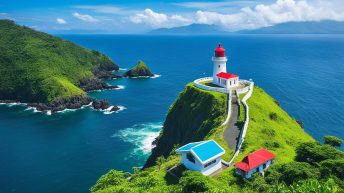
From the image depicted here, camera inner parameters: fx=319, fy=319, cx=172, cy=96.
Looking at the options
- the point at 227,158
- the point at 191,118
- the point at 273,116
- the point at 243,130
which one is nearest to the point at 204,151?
the point at 227,158

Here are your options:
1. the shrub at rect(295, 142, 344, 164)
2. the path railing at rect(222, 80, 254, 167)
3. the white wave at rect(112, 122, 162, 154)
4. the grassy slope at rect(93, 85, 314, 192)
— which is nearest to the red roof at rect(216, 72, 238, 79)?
the path railing at rect(222, 80, 254, 167)

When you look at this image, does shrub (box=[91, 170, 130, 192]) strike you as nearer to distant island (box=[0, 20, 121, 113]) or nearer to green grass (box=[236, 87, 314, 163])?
green grass (box=[236, 87, 314, 163])

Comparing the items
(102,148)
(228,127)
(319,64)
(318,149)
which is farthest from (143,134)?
(319,64)

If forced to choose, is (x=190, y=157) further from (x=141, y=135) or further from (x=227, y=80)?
(x=141, y=135)

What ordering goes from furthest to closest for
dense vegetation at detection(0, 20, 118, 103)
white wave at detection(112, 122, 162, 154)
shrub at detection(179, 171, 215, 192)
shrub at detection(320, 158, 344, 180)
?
dense vegetation at detection(0, 20, 118, 103) → white wave at detection(112, 122, 162, 154) → shrub at detection(320, 158, 344, 180) → shrub at detection(179, 171, 215, 192)

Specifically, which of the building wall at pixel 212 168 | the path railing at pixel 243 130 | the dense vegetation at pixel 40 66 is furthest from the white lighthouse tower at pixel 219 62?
the dense vegetation at pixel 40 66

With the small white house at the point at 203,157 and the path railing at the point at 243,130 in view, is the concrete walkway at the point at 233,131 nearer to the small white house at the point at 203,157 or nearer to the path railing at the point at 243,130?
the path railing at the point at 243,130
